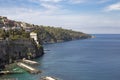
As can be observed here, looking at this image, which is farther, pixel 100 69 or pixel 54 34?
pixel 54 34

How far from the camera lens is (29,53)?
253 ft

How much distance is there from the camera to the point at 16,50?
72.0 metres

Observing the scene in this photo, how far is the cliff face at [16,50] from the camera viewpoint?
65075mm

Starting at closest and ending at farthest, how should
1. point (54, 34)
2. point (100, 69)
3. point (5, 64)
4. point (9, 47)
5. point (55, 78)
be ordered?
point (55, 78) → point (100, 69) → point (5, 64) → point (9, 47) → point (54, 34)

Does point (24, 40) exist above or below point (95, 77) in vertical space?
above

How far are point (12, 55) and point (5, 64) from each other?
252 inches

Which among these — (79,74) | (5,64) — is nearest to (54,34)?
(5,64)

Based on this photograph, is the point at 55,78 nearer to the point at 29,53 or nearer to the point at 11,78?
the point at 11,78

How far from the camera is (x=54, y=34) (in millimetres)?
182375

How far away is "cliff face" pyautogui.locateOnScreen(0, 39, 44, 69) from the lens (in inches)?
2562

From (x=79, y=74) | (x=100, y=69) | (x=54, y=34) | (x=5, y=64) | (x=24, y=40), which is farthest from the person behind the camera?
(x=54, y=34)

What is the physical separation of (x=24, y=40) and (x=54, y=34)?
106 m

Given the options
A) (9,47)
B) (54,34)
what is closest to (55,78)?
(9,47)

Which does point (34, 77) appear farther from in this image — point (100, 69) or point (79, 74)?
point (100, 69)
